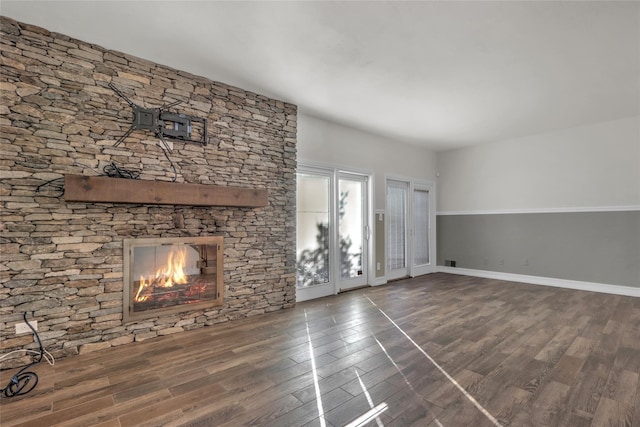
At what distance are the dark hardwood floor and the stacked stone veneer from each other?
34cm

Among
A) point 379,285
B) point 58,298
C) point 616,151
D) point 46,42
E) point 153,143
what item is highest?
point 46,42

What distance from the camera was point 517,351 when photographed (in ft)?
9.24

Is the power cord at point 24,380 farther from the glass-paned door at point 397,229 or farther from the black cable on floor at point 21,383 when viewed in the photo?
the glass-paned door at point 397,229

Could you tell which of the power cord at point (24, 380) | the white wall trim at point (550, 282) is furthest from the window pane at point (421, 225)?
the power cord at point (24, 380)

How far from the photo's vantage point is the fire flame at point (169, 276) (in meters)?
3.20

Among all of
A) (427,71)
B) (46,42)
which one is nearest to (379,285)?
(427,71)

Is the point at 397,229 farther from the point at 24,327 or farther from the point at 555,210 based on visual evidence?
the point at 24,327

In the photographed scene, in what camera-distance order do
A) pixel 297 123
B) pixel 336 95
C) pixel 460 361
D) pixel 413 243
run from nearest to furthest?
pixel 460 361, pixel 336 95, pixel 297 123, pixel 413 243

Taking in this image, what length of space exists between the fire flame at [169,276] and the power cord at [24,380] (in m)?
0.76

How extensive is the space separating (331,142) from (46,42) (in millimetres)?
3476

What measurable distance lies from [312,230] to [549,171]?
4.45 metres

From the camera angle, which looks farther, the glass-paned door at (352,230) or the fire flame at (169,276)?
the glass-paned door at (352,230)

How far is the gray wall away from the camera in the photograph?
505 cm

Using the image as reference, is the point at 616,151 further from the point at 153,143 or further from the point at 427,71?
the point at 153,143
